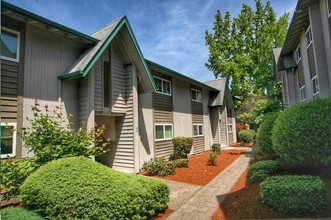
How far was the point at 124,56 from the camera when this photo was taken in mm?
11516

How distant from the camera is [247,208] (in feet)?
19.4

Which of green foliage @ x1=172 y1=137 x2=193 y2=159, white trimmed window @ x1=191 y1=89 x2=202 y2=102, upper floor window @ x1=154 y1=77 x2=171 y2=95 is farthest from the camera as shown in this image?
white trimmed window @ x1=191 y1=89 x2=202 y2=102

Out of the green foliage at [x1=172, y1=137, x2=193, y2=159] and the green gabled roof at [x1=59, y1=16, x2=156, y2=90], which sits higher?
the green gabled roof at [x1=59, y1=16, x2=156, y2=90]

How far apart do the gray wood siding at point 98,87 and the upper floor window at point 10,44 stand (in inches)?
125

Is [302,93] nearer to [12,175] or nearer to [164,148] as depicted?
[164,148]

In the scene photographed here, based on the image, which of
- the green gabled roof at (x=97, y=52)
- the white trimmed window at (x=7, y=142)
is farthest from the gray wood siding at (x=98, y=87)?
the white trimmed window at (x=7, y=142)

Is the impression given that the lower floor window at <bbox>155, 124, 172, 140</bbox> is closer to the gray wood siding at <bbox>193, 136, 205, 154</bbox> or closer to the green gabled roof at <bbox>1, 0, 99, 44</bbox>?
the gray wood siding at <bbox>193, 136, 205, 154</bbox>

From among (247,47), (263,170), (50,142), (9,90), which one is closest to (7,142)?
(9,90)

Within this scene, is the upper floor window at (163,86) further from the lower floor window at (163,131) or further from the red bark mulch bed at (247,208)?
the red bark mulch bed at (247,208)

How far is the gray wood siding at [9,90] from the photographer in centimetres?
716

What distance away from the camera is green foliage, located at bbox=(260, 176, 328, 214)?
16.4 feet

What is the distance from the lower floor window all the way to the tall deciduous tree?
20365 mm

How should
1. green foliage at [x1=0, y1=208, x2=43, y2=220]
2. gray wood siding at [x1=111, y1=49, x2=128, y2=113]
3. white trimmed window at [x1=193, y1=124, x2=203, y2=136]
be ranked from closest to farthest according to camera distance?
green foliage at [x1=0, y1=208, x2=43, y2=220], gray wood siding at [x1=111, y1=49, x2=128, y2=113], white trimmed window at [x1=193, y1=124, x2=203, y2=136]

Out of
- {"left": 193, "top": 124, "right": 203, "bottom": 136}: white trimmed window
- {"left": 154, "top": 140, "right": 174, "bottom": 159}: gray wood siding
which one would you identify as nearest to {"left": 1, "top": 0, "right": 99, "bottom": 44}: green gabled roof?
{"left": 154, "top": 140, "right": 174, "bottom": 159}: gray wood siding
